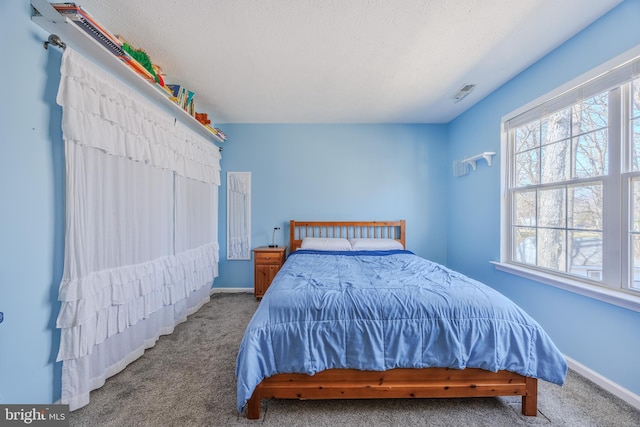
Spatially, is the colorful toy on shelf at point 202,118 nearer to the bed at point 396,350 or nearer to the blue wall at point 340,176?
the blue wall at point 340,176

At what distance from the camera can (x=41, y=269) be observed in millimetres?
1305

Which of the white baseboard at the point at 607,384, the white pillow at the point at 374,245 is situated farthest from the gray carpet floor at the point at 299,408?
the white pillow at the point at 374,245

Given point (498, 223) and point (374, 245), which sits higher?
point (498, 223)

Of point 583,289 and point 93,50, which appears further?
point 583,289

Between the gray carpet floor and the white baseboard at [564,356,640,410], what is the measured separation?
0.11ft

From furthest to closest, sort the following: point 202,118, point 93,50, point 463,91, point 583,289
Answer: point 202,118
point 463,91
point 583,289
point 93,50

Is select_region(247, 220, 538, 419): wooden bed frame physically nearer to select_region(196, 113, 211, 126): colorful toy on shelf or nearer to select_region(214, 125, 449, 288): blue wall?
select_region(214, 125, 449, 288): blue wall

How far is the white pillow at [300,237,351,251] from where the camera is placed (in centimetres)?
311

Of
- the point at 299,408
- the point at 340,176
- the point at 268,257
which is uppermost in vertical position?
the point at 340,176

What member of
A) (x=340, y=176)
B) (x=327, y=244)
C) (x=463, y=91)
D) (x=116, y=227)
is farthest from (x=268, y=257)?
(x=463, y=91)

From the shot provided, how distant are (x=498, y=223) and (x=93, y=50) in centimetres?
390

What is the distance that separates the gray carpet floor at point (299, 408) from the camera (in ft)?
4.41

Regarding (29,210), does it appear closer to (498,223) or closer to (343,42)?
(343,42)

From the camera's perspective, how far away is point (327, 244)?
10.3 feet
